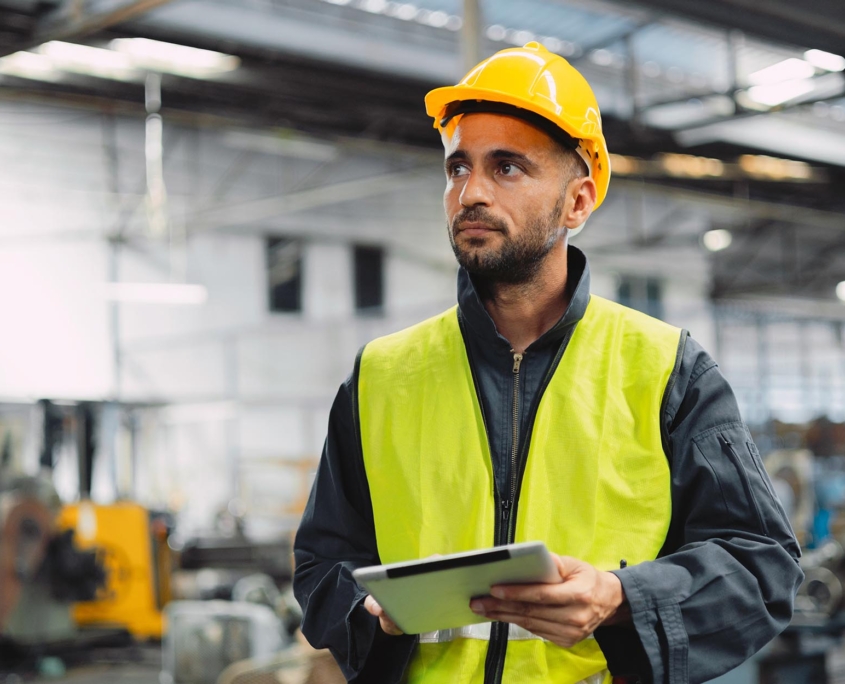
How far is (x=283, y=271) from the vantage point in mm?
17844

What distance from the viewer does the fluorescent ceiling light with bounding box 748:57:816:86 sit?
977cm

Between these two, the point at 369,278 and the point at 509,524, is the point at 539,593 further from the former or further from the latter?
the point at 369,278

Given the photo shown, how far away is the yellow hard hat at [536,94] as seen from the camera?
1.60 metres

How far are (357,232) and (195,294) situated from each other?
459cm

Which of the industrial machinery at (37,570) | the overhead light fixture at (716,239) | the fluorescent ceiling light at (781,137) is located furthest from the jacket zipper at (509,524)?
the overhead light fixture at (716,239)

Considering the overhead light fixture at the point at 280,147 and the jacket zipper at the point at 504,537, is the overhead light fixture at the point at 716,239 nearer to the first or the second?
the overhead light fixture at the point at 280,147

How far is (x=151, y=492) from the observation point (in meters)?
13.9

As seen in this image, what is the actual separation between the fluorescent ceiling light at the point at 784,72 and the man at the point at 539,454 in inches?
347

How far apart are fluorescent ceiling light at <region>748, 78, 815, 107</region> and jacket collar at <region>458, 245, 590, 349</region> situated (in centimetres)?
884

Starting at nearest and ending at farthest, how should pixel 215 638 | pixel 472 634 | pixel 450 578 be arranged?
pixel 450 578, pixel 472 634, pixel 215 638

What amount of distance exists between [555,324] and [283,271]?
16.5m

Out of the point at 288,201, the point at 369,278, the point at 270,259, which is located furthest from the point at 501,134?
the point at 369,278

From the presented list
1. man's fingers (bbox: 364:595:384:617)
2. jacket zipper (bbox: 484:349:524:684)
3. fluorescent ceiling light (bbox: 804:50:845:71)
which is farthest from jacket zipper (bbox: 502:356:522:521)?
fluorescent ceiling light (bbox: 804:50:845:71)

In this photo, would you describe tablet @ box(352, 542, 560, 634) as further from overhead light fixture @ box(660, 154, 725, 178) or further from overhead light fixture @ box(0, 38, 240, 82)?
overhead light fixture @ box(660, 154, 725, 178)
